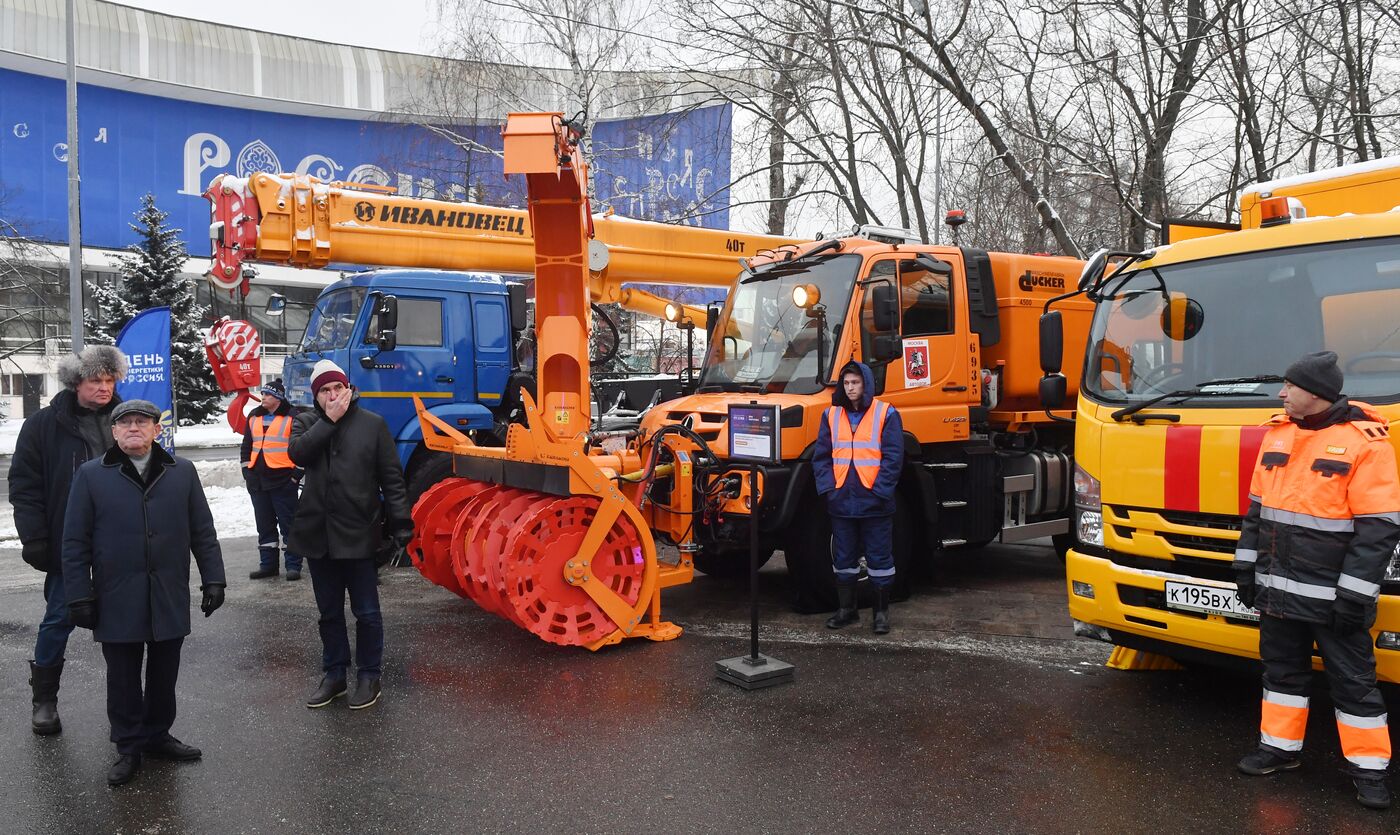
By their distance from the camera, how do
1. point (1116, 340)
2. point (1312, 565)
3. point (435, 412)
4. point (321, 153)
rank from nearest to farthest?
point (1312, 565) → point (1116, 340) → point (435, 412) → point (321, 153)

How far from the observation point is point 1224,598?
4.67 meters

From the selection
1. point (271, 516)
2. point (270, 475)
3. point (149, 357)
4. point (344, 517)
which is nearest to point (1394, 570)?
point (344, 517)

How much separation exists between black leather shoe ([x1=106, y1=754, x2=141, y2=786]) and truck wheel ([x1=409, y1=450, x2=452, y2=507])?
4991mm

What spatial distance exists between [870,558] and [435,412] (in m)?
4.91

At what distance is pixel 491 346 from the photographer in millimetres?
10359

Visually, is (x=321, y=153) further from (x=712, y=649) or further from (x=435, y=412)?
(x=712, y=649)

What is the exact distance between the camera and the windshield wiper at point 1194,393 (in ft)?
15.9

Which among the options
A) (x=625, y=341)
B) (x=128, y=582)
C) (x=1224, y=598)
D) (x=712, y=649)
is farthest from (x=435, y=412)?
Result: (x=625, y=341)

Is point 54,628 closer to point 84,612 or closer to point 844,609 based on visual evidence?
point 84,612

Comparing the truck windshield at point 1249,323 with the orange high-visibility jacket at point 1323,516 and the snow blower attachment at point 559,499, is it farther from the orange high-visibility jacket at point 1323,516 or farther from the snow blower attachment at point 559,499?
the snow blower attachment at point 559,499

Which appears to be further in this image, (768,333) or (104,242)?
(104,242)

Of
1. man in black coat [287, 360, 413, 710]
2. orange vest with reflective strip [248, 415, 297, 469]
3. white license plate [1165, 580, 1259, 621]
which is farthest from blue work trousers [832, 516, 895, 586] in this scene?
orange vest with reflective strip [248, 415, 297, 469]

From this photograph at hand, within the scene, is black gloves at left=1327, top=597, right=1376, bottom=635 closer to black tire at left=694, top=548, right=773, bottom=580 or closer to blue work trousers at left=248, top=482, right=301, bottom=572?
black tire at left=694, top=548, right=773, bottom=580

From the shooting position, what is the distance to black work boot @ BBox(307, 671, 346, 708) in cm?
543
